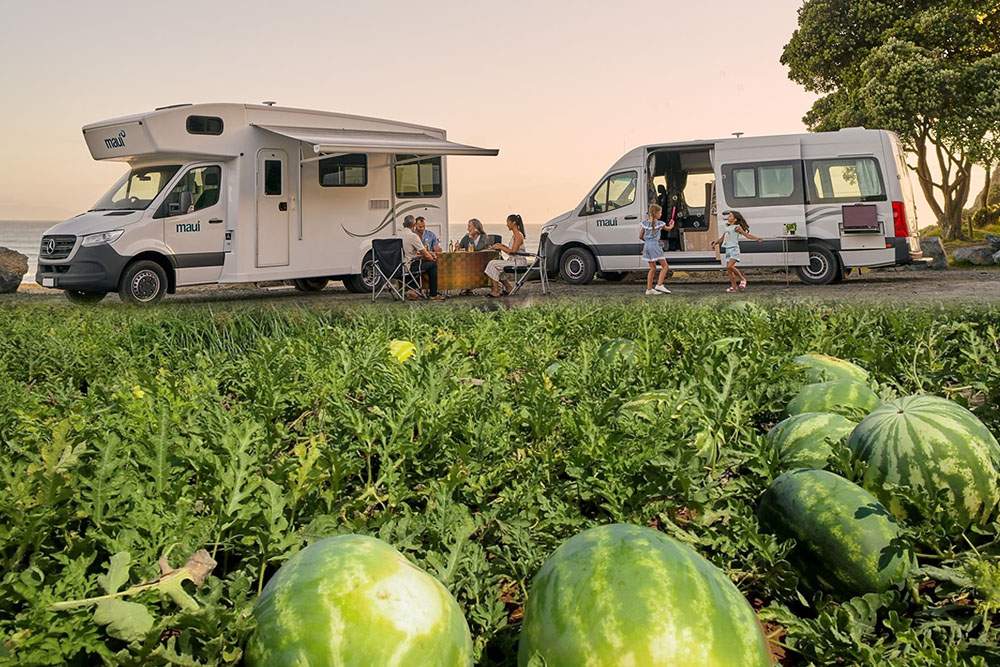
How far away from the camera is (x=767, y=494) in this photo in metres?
3.38

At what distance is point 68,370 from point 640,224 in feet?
51.4

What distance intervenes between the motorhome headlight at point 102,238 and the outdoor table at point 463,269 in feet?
19.5

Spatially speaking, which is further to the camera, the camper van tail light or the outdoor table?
the camper van tail light

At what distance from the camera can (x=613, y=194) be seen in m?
21.5

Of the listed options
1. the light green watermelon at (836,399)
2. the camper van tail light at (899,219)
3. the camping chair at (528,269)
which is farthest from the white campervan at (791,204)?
the light green watermelon at (836,399)

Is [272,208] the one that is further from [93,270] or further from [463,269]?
[463,269]

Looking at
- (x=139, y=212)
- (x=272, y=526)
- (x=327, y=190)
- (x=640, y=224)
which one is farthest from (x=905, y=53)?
(x=272, y=526)

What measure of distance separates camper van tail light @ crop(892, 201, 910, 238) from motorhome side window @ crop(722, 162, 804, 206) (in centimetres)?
181

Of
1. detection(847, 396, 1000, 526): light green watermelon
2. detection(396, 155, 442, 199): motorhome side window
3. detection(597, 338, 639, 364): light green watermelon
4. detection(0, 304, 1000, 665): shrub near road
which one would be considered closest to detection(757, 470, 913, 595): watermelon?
detection(0, 304, 1000, 665): shrub near road

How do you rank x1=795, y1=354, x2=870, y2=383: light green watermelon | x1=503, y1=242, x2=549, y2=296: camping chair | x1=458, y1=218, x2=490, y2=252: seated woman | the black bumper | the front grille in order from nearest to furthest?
x1=795, y1=354, x2=870, y2=383: light green watermelon
the black bumper
the front grille
x1=503, y1=242, x2=549, y2=296: camping chair
x1=458, y1=218, x2=490, y2=252: seated woman

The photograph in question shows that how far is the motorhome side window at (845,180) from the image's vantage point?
1945 cm

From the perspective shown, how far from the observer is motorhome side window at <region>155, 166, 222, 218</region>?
18562 mm

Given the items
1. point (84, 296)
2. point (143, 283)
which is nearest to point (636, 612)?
point (143, 283)

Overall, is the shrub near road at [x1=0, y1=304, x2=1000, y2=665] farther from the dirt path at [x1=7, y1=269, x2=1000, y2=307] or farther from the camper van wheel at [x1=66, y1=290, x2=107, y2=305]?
the camper van wheel at [x1=66, y1=290, x2=107, y2=305]
